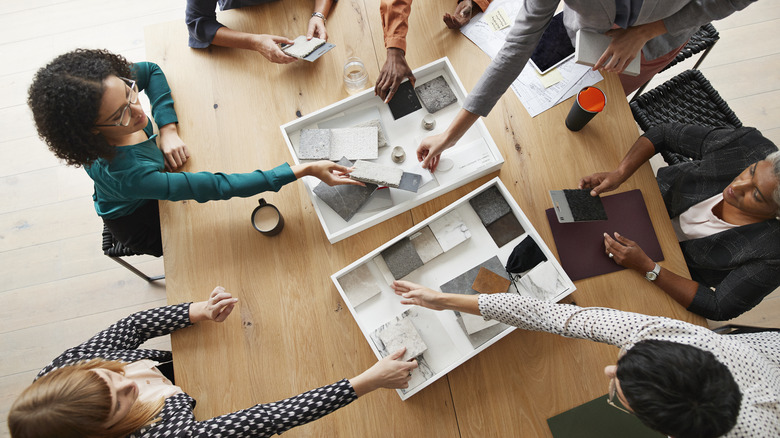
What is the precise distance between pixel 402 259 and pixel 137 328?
909 mm

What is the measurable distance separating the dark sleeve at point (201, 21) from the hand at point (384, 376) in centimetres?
141

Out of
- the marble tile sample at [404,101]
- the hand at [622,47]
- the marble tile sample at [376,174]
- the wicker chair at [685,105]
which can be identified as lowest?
the marble tile sample at [376,174]

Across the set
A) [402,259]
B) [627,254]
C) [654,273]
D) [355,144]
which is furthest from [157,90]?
[654,273]

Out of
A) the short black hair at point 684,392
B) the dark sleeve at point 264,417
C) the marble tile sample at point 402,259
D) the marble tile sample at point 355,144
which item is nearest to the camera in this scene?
the short black hair at point 684,392

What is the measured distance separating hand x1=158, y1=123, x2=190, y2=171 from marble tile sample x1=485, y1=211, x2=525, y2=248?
116 centimetres

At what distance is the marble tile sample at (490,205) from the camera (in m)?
1.39

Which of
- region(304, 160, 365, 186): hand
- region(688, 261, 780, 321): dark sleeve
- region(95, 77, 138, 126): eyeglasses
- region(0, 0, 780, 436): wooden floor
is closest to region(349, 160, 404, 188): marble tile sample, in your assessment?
region(304, 160, 365, 186): hand

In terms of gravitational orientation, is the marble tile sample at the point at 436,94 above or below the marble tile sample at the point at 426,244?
above

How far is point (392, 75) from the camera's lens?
1.49 meters

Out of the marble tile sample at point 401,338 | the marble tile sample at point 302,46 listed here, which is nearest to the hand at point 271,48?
the marble tile sample at point 302,46

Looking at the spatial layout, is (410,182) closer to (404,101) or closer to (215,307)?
(404,101)

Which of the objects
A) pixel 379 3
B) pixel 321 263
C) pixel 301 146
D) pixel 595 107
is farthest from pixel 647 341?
pixel 379 3

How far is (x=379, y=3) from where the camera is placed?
168 centimetres

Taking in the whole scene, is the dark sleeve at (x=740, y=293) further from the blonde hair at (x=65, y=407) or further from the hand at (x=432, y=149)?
the blonde hair at (x=65, y=407)
